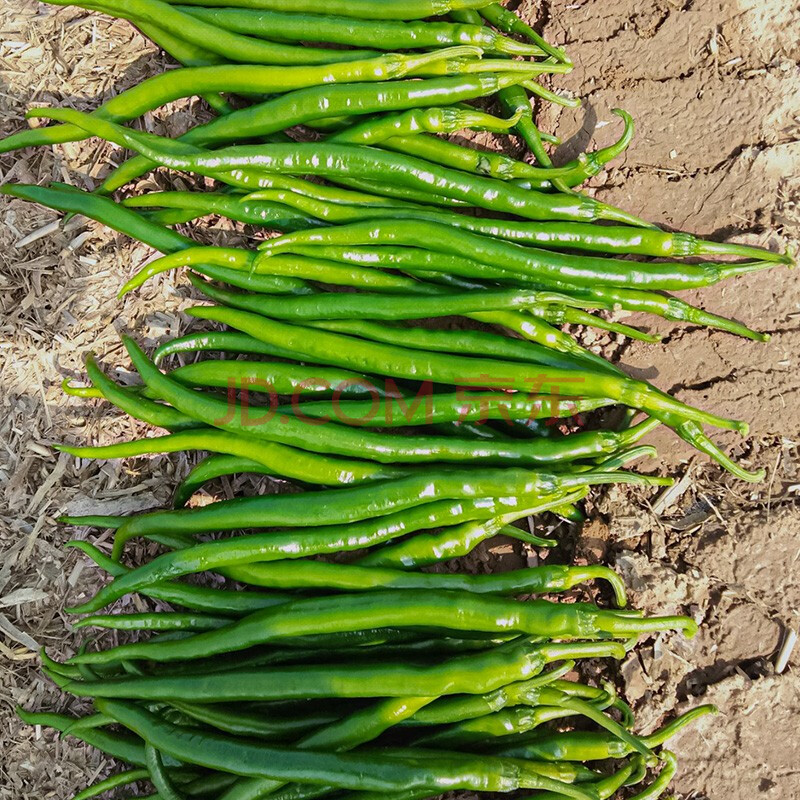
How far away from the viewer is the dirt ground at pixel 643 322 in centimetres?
418

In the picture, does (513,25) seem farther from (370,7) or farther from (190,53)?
(190,53)

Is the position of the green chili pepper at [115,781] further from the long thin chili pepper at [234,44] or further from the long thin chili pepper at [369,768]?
the long thin chili pepper at [234,44]

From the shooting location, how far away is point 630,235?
401 cm

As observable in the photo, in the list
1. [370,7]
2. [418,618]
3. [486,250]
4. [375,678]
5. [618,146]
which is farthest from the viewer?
[618,146]

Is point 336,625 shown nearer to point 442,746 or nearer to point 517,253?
point 442,746

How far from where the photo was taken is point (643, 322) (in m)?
4.37

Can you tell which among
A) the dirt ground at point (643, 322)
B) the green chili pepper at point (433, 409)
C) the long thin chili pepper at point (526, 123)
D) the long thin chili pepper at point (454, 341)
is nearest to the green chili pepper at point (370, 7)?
the long thin chili pepper at point (526, 123)

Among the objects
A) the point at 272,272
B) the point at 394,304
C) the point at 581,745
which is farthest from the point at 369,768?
the point at 272,272

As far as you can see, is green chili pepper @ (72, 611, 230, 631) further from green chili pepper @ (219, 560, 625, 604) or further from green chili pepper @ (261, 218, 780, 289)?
green chili pepper @ (261, 218, 780, 289)

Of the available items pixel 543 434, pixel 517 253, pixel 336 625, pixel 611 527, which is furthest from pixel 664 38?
pixel 336 625

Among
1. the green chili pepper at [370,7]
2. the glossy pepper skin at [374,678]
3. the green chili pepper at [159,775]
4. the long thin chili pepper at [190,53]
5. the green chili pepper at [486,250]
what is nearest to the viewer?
the glossy pepper skin at [374,678]

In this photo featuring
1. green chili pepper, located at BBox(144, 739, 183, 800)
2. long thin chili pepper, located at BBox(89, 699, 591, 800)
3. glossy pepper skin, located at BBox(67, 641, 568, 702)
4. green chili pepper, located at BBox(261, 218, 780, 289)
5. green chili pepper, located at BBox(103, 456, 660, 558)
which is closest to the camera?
long thin chili pepper, located at BBox(89, 699, 591, 800)

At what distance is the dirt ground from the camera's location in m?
4.18

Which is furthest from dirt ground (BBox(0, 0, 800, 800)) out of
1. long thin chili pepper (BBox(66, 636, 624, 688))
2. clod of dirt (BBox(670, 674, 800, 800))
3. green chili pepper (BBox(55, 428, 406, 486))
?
long thin chili pepper (BBox(66, 636, 624, 688))
